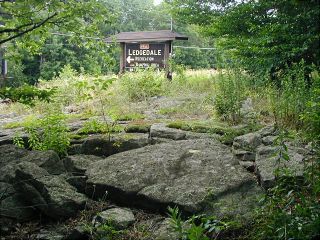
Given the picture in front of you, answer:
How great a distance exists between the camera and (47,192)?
3270 millimetres

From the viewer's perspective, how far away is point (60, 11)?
385 centimetres

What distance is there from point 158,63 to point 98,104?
5.74 m

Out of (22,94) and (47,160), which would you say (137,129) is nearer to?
(47,160)

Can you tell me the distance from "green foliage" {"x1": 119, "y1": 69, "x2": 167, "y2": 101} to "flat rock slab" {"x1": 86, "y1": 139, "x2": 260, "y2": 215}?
5039mm

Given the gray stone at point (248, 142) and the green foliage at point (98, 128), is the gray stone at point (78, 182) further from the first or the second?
the gray stone at point (248, 142)

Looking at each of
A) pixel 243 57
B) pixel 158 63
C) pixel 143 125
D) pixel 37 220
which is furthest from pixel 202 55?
pixel 37 220

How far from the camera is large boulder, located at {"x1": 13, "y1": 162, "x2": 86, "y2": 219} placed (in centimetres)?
325

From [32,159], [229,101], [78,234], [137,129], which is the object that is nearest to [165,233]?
[78,234]

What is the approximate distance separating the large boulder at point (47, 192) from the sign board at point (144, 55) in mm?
10399

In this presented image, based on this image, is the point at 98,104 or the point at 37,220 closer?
the point at 37,220

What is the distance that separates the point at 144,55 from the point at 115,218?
453 inches

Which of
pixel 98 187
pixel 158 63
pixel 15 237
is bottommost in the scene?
pixel 15 237

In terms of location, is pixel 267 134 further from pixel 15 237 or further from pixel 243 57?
pixel 243 57

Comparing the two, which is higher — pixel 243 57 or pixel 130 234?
pixel 243 57
